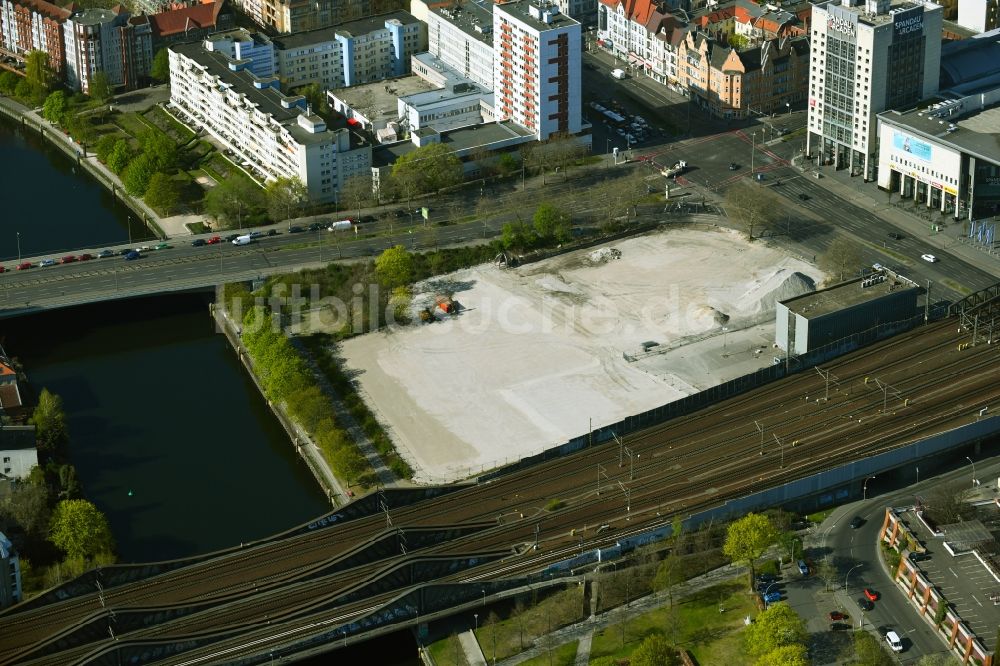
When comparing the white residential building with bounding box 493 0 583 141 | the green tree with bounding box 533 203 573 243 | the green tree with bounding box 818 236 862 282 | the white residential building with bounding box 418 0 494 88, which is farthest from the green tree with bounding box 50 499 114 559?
the white residential building with bounding box 418 0 494 88

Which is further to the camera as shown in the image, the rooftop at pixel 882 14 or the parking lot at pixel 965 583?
the rooftop at pixel 882 14

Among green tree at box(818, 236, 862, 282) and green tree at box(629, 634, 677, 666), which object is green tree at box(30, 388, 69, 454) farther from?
green tree at box(818, 236, 862, 282)

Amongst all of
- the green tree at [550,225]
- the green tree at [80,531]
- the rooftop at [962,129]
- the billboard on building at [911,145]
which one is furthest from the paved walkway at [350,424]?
the rooftop at [962,129]

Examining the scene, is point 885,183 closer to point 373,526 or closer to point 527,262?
point 527,262

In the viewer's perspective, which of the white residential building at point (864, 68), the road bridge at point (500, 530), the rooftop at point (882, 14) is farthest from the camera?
the white residential building at point (864, 68)

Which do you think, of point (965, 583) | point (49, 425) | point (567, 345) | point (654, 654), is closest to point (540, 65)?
point (567, 345)

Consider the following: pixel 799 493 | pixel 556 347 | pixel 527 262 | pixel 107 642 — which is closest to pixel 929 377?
pixel 799 493

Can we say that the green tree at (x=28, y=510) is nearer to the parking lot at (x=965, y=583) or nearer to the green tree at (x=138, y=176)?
the green tree at (x=138, y=176)
